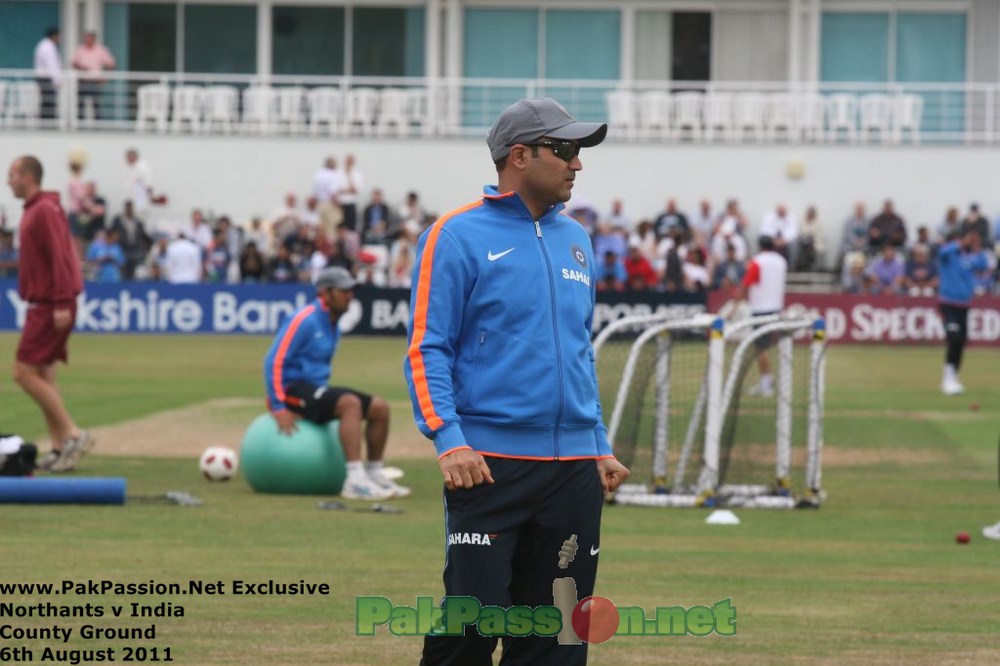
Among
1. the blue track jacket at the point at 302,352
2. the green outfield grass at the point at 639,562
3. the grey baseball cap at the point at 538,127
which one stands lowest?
the green outfield grass at the point at 639,562

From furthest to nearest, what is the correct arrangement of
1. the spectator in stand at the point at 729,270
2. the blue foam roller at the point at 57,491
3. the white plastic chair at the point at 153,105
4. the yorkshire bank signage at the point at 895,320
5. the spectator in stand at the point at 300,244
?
the white plastic chair at the point at 153,105, the spectator in stand at the point at 300,244, the spectator in stand at the point at 729,270, the yorkshire bank signage at the point at 895,320, the blue foam roller at the point at 57,491

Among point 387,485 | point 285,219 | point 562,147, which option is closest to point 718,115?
point 285,219

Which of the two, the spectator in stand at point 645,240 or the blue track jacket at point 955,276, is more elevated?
the spectator in stand at point 645,240

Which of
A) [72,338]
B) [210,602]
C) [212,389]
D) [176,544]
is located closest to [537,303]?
[210,602]

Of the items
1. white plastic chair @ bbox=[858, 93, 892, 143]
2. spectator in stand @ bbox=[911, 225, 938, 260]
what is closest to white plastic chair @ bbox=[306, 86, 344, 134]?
white plastic chair @ bbox=[858, 93, 892, 143]

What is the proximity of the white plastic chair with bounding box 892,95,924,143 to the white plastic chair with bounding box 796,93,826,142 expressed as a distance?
1.61 meters

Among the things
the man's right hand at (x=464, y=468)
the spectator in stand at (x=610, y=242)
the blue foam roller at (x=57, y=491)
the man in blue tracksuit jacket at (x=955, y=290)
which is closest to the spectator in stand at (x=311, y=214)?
the spectator in stand at (x=610, y=242)

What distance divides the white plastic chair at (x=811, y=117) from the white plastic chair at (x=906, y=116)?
Answer: 1.61 m

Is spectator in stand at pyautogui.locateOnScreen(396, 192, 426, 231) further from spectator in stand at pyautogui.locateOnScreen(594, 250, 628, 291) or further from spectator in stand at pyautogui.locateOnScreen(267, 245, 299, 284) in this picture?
spectator in stand at pyautogui.locateOnScreen(594, 250, 628, 291)

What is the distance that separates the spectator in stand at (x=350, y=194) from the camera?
131 ft

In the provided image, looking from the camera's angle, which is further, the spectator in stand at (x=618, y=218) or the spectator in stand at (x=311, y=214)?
the spectator in stand at (x=311, y=214)

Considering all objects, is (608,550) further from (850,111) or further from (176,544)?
(850,111)

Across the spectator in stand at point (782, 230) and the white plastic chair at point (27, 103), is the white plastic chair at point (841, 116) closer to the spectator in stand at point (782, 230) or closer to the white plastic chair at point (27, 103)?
the spectator in stand at point (782, 230)

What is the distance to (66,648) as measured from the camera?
8359 millimetres
